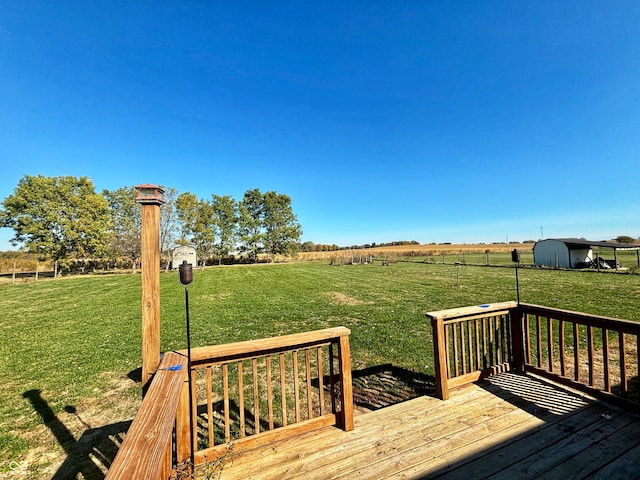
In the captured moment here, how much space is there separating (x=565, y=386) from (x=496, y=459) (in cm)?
192

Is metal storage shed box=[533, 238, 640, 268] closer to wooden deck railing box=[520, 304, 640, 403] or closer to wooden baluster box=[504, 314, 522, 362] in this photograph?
wooden deck railing box=[520, 304, 640, 403]

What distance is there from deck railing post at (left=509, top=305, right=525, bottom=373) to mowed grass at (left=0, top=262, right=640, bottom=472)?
4.38ft

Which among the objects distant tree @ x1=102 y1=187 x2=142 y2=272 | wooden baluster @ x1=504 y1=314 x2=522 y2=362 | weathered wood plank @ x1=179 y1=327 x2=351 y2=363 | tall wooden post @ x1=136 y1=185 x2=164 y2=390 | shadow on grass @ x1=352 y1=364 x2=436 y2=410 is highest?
distant tree @ x1=102 y1=187 x2=142 y2=272

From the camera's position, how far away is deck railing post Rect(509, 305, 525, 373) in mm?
3631

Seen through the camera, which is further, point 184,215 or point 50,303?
point 184,215

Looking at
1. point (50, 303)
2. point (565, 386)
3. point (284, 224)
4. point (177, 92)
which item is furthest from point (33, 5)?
point (284, 224)

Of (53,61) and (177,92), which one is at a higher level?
(177,92)

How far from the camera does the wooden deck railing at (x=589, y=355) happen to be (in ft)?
8.91

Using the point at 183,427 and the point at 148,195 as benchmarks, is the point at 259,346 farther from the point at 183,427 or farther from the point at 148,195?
the point at 148,195

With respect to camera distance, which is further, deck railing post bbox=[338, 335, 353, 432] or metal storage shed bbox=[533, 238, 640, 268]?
metal storage shed bbox=[533, 238, 640, 268]

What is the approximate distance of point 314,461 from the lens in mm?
2111

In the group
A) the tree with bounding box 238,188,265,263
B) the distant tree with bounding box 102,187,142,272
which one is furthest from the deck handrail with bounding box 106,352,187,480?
the tree with bounding box 238,188,265,263

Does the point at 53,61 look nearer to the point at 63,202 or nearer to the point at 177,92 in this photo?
the point at 177,92

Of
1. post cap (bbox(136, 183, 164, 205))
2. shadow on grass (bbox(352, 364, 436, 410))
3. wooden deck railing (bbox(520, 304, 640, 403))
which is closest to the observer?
post cap (bbox(136, 183, 164, 205))
